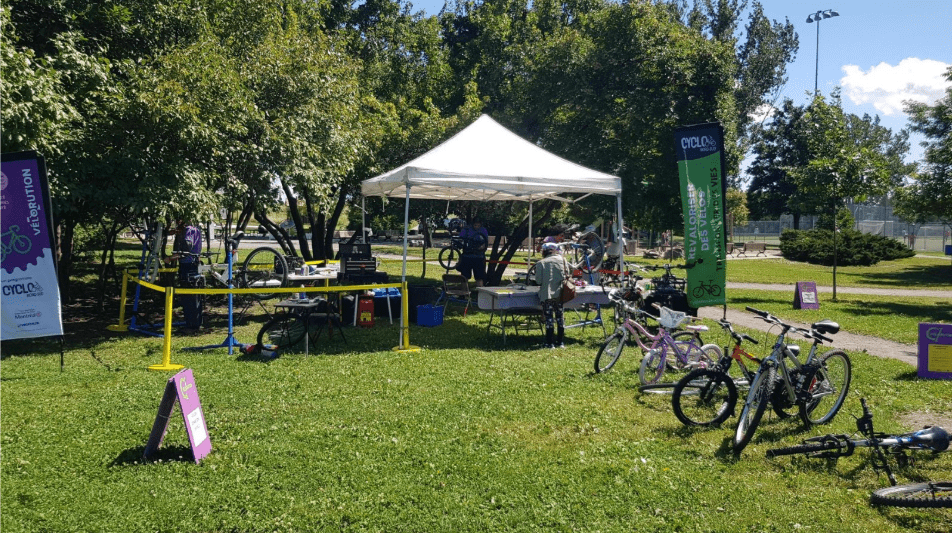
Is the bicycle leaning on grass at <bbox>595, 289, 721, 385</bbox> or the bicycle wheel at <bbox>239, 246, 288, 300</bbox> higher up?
the bicycle wheel at <bbox>239, 246, 288, 300</bbox>

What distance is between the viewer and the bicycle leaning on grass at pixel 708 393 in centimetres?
627

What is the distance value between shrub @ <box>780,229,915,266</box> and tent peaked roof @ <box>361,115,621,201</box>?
2351 centimetres

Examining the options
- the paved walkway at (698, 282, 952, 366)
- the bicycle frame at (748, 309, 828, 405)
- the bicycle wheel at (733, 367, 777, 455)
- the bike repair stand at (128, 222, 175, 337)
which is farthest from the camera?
the bike repair stand at (128, 222, 175, 337)

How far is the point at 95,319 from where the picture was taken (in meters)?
13.0

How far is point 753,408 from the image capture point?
592 centimetres

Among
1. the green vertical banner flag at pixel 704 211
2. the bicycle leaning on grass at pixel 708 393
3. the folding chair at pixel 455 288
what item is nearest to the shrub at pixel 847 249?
the folding chair at pixel 455 288

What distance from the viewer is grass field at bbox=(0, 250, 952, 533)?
4461mm

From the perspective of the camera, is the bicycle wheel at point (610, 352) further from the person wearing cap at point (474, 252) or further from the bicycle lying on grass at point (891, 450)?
the person wearing cap at point (474, 252)

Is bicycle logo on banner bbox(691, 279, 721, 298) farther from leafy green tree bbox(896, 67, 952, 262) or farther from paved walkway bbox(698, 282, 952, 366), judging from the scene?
leafy green tree bbox(896, 67, 952, 262)

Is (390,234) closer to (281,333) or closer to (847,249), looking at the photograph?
(847,249)

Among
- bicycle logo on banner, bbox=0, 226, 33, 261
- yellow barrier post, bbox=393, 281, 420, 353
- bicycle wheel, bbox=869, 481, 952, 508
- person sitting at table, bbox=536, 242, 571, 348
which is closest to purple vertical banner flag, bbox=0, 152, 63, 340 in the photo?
bicycle logo on banner, bbox=0, 226, 33, 261

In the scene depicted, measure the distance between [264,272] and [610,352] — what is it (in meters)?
6.93

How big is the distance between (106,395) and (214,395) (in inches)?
45.6

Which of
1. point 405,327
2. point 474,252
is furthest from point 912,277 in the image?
point 405,327
